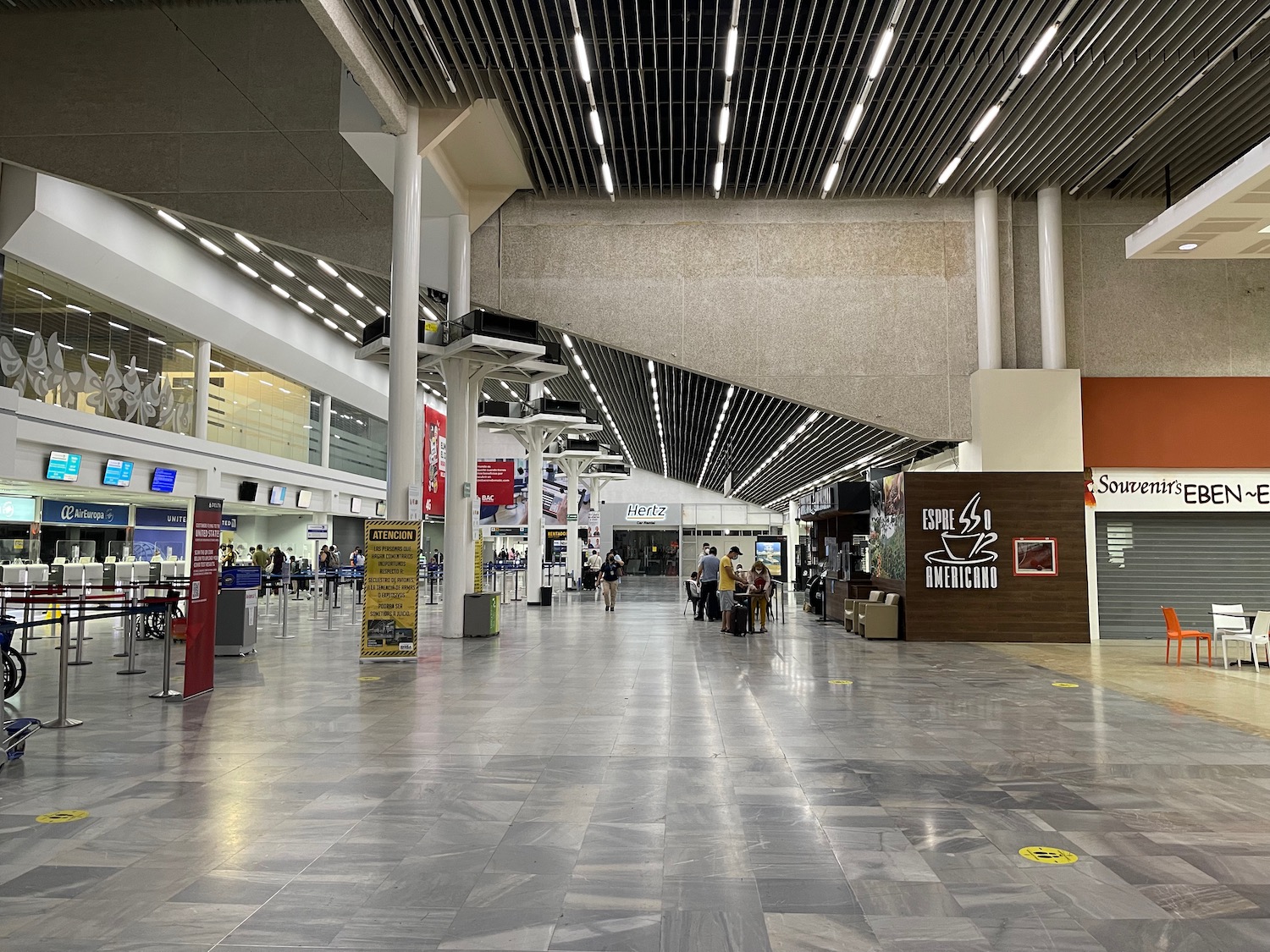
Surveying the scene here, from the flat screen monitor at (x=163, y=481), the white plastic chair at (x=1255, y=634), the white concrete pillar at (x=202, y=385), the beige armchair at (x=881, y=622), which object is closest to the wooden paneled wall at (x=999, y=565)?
the beige armchair at (x=881, y=622)

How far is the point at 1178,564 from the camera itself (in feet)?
48.8

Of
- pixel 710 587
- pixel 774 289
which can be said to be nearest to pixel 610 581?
pixel 710 587

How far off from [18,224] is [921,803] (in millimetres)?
17331

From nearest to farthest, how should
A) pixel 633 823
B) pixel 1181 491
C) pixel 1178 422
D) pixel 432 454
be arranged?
pixel 633 823, pixel 1181 491, pixel 1178 422, pixel 432 454

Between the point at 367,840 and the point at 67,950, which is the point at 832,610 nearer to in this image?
the point at 367,840

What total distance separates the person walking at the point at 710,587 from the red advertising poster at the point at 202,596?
9.95 metres

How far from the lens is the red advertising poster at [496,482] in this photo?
24.8 metres

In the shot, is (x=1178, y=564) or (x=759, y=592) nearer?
(x=1178, y=564)

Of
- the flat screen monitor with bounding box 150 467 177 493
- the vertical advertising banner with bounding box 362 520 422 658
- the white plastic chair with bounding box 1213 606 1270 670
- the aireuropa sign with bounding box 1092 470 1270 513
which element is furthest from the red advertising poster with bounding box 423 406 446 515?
the white plastic chair with bounding box 1213 606 1270 670

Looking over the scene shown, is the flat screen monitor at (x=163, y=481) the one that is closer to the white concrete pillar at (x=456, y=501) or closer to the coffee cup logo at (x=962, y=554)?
the white concrete pillar at (x=456, y=501)

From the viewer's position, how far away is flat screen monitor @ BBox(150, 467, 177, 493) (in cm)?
2055

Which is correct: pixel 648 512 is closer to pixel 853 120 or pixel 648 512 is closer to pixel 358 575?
pixel 358 575

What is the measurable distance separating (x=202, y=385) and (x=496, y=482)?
780 centimetres

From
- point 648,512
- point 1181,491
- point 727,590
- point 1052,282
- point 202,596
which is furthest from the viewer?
point 648,512
